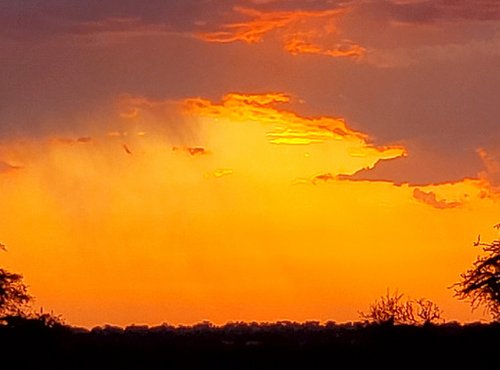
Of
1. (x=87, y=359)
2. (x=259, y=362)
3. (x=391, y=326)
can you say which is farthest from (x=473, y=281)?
(x=87, y=359)

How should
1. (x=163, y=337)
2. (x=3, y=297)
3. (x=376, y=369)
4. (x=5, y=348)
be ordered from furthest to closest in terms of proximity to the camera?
(x=163, y=337)
(x=3, y=297)
(x=5, y=348)
(x=376, y=369)

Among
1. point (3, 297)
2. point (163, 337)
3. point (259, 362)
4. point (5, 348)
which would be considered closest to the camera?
point (259, 362)

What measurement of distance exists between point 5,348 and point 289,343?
20359 millimetres

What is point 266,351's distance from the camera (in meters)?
83.9

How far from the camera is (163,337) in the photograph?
105062mm

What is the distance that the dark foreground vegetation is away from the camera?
239 feet

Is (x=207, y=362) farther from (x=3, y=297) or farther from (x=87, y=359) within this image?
(x=3, y=297)

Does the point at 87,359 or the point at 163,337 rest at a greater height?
the point at 163,337

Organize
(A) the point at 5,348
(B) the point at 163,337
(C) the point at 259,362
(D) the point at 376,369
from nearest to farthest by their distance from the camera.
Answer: (D) the point at 376,369, (C) the point at 259,362, (A) the point at 5,348, (B) the point at 163,337

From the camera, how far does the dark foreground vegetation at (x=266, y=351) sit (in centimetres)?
7294

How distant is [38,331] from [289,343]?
656 inches

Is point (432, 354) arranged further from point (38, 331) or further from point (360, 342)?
point (38, 331)

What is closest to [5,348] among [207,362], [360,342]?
[207,362]

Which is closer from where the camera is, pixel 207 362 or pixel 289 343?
pixel 207 362
